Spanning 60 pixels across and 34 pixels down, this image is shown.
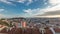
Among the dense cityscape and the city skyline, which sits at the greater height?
the city skyline

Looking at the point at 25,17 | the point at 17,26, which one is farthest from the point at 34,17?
the point at 17,26

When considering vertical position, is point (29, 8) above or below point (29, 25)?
above

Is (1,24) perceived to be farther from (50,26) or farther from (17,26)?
(50,26)

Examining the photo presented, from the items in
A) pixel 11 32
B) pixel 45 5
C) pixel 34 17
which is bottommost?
pixel 11 32

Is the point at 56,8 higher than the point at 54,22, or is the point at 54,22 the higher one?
the point at 56,8

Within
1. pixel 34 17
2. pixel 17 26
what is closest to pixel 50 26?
pixel 34 17

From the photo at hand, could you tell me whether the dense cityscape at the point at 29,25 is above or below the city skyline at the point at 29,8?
below
